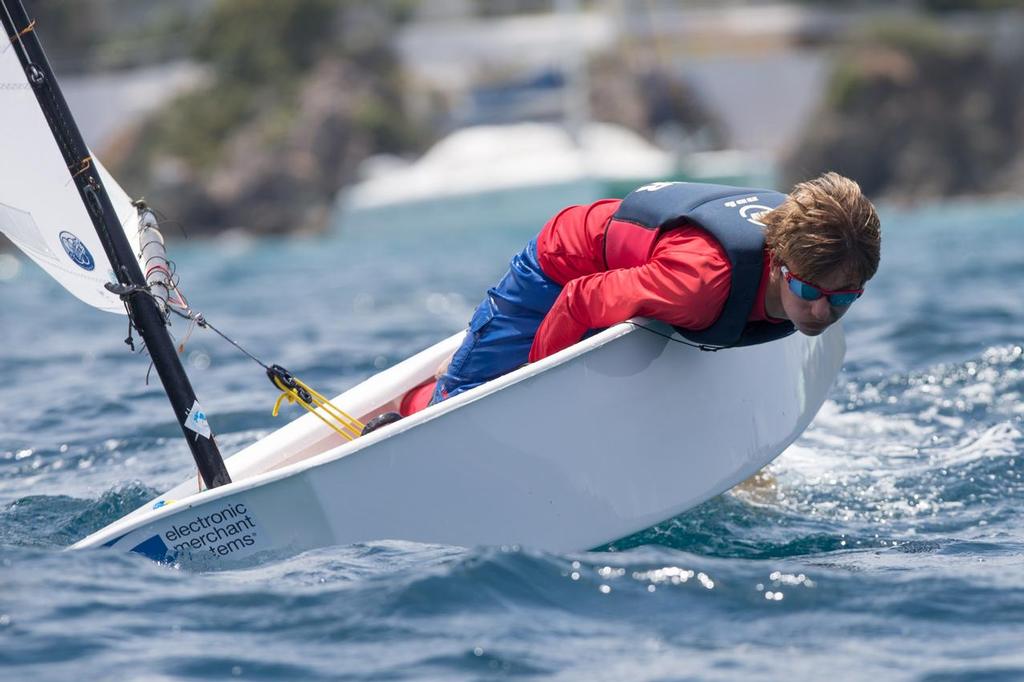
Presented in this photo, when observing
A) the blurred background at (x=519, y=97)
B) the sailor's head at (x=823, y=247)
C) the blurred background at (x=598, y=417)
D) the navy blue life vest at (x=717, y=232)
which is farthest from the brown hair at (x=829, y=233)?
the blurred background at (x=519, y=97)

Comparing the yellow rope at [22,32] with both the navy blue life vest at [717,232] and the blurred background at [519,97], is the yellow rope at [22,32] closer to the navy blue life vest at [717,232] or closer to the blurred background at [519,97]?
the navy blue life vest at [717,232]

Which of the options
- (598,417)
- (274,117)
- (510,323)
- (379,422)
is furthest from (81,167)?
(274,117)

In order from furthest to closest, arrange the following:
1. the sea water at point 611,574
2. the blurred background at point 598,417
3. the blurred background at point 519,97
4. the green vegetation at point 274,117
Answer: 1. the green vegetation at point 274,117
2. the blurred background at point 519,97
3. the blurred background at point 598,417
4. the sea water at point 611,574

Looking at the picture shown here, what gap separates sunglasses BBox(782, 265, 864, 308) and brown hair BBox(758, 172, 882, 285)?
20 mm

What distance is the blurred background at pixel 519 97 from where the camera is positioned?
2436 cm

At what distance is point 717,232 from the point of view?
3318mm

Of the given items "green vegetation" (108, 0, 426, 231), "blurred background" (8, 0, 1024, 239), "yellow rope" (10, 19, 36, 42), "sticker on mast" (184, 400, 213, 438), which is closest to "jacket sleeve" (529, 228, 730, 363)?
"sticker on mast" (184, 400, 213, 438)

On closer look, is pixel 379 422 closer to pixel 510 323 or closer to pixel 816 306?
pixel 510 323

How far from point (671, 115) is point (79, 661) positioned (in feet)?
84.7

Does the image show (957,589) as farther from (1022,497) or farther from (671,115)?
(671,115)

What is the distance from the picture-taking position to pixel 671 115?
27.8m

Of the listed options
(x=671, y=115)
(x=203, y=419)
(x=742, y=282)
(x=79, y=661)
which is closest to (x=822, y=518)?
(x=742, y=282)

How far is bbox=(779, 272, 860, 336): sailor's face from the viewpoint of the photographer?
10.4 feet

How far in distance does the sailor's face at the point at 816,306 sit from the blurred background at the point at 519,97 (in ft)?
62.4
